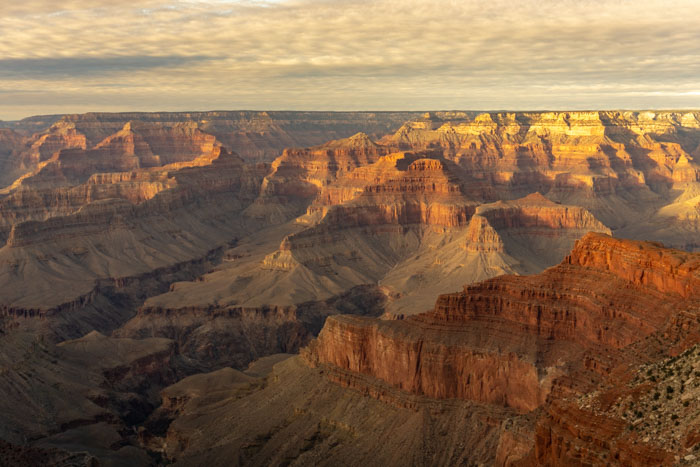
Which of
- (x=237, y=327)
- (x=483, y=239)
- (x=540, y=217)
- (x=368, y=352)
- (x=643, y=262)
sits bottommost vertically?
(x=237, y=327)

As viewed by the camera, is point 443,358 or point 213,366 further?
point 213,366

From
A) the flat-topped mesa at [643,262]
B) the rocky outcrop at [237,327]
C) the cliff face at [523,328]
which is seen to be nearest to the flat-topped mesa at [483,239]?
the rocky outcrop at [237,327]

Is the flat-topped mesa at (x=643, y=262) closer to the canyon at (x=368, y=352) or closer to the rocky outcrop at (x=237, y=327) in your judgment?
the canyon at (x=368, y=352)

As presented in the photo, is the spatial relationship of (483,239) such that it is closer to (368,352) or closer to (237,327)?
(237,327)

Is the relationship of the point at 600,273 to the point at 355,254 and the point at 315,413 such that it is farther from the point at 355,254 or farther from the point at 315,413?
the point at 355,254

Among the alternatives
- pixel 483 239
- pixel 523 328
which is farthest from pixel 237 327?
pixel 523 328

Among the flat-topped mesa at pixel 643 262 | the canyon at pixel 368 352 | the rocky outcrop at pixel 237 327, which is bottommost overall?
the rocky outcrop at pixel 237 327

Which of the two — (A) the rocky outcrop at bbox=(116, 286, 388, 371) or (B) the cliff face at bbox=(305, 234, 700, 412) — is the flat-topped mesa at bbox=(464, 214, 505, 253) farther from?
(B) the cliff face at bbox=(305, 234, 700, 412)

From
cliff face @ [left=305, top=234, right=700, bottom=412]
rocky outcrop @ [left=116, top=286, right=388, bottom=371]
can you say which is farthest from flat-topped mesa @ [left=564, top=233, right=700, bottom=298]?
rocky outcrop @ [left=116, top=286, right=388, bottom=371]

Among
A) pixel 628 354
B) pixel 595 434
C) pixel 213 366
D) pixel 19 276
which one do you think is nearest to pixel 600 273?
pixel 628 354
